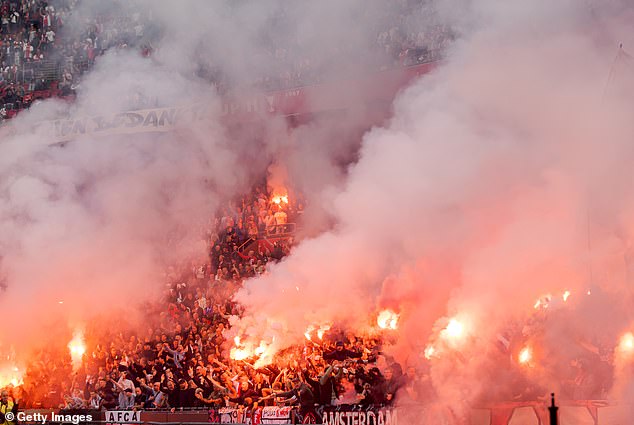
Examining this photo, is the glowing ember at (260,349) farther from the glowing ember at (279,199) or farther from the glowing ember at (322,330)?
the glowing ember at (279,199)

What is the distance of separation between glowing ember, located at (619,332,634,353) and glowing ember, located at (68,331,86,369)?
799cm

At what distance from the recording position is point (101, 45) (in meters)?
15.9

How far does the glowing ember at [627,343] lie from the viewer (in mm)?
10375

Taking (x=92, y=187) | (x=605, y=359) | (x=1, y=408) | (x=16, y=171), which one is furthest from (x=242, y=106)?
(x=605, y=359)

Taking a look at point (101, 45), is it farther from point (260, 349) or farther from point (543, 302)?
point (543, 302)

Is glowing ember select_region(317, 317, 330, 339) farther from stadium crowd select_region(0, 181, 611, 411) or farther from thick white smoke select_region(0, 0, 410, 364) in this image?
thick white smoke select_region(0, 0, 410, 364)

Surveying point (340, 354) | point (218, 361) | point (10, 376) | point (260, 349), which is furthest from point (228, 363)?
point (10, 376)

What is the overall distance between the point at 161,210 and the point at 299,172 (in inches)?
97.9

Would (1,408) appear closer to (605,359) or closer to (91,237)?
(91,237)

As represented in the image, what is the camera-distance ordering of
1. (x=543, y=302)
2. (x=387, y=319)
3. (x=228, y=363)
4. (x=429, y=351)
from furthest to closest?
1. (x=228, y=363)
2. (x=387, y=319)
3. (x=543, y=302)
4. (x=429, y=351)

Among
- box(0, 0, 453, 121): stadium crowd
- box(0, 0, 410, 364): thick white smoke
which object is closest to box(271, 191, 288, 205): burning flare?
box(0, 0, 410, 364): thick white smoke

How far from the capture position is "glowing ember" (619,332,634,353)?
10.4 metres

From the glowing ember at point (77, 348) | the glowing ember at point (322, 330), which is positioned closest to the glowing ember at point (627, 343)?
the glowing ember at point (322, 330)

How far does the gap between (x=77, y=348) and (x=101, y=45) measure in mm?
5341
